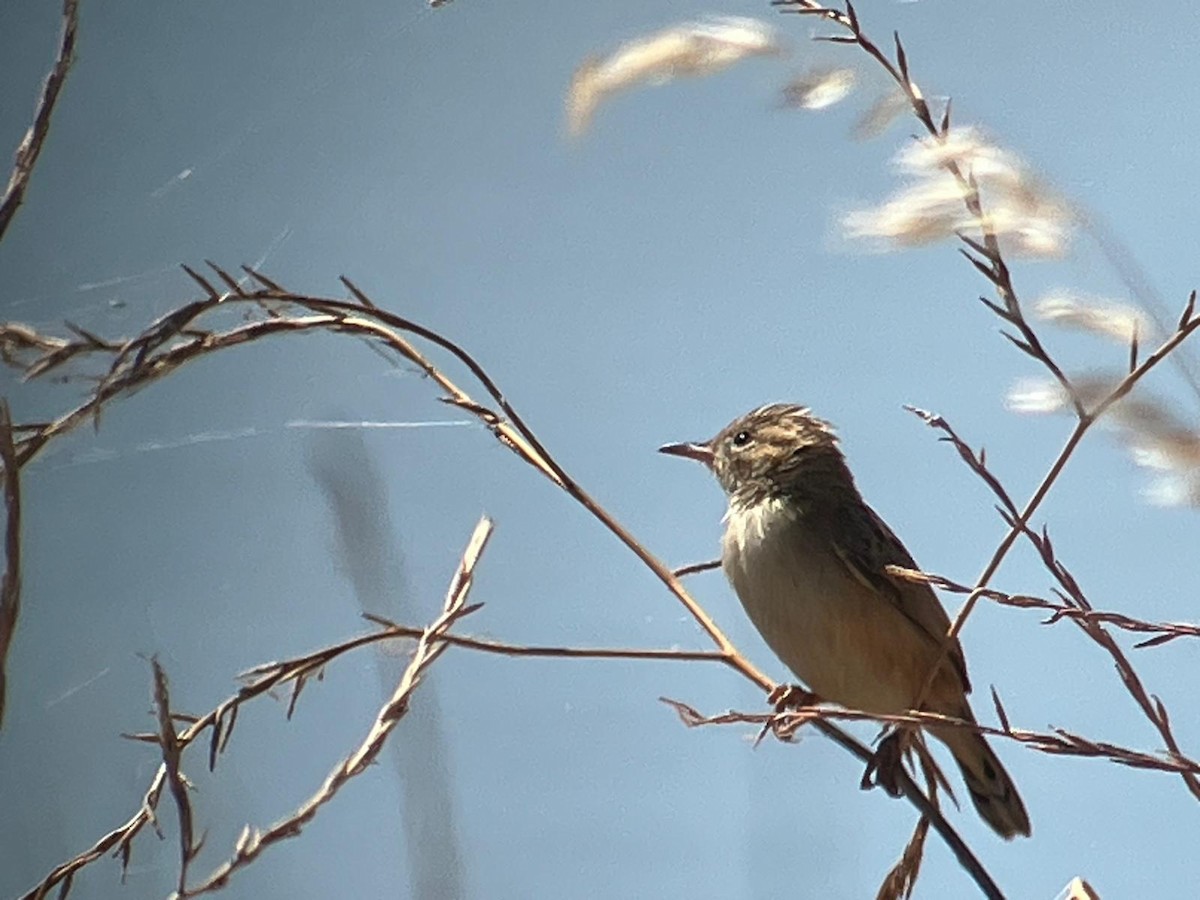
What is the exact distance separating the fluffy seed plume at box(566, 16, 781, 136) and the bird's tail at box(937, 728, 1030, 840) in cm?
58

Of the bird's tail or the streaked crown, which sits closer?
the bird's tail

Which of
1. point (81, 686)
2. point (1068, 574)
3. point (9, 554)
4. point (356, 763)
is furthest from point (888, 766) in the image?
point (81, 686)

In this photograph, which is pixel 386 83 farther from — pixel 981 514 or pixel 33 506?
pixel 981 514

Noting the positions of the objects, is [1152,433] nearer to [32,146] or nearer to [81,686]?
[32,146]

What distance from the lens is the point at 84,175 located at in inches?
52.9

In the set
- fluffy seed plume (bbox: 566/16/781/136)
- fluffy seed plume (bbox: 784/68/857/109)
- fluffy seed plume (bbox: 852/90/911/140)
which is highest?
fluffy seed plume (bbox: 566/16/781/136)

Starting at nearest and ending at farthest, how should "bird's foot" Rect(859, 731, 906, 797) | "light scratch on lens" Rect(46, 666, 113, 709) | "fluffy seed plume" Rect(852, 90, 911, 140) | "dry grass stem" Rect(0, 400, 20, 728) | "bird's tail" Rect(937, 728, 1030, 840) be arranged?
"dry grass stem" Rect(0, 400, 20, 728)
"fluffy seed plume" Rect(852, 90, 911, 140)
"bird's foot" Rect(859, 731, 906, 797)
"bird's tail" Rect(937, 728, 1030, 840)
"light scratch on lens" Rect(46, 666, 113, 709)

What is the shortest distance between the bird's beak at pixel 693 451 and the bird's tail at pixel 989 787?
0.32 m

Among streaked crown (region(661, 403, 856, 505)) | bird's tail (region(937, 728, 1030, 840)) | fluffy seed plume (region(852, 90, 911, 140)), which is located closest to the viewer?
fluffy seed plume (region(852, 90, 911, 140))

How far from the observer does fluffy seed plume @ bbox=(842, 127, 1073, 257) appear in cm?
47

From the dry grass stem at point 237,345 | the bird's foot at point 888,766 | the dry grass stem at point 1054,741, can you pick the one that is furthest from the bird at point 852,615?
the dry grass stem at point 1054,741

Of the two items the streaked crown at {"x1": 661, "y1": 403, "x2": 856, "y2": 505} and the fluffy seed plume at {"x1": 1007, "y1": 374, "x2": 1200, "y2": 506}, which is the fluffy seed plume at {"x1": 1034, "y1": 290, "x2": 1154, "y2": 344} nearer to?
the fluffy seed plume at {"x1": 1007, "y1": 374, "x2": 1200, "y2": 506}

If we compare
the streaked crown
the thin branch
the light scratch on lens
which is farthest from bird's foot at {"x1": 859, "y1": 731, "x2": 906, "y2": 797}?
the light scratch on lens

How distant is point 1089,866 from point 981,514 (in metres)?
0.31
